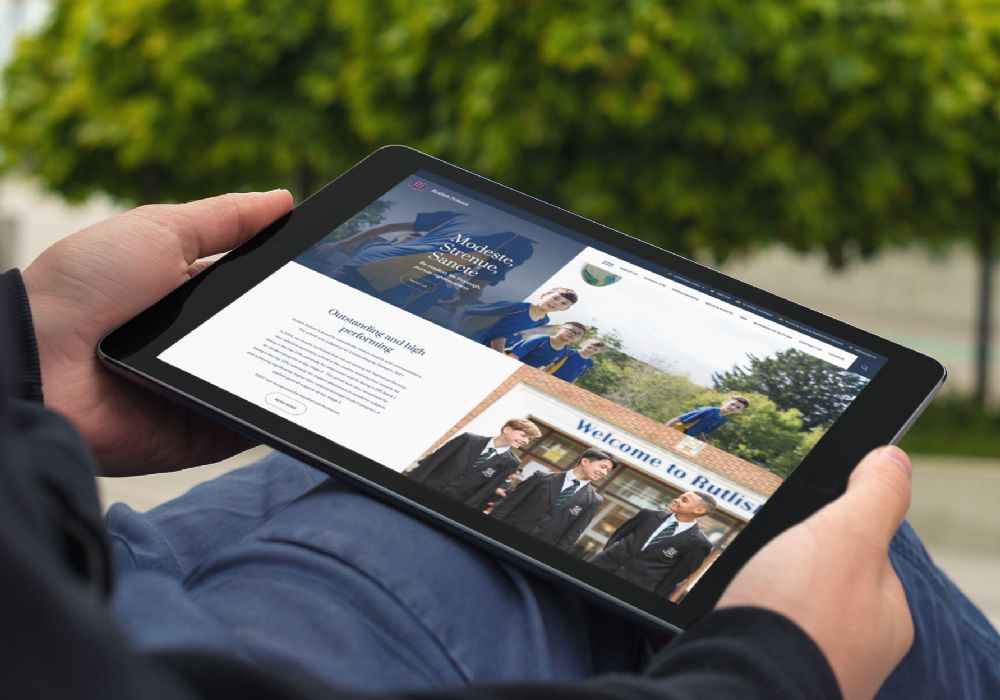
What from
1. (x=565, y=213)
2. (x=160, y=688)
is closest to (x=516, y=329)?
(x=565, y=213)

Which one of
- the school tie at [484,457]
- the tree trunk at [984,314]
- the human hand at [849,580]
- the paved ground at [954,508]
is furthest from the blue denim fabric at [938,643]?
the tree trunk at [984,314]

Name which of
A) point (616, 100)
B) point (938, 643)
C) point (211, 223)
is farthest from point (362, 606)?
point (616, 100)

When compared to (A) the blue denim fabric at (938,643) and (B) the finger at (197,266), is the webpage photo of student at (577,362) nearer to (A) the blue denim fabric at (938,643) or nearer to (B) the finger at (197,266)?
(A) the blue denim fabric at (938,643)

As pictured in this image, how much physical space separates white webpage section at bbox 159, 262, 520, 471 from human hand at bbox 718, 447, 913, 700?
303mm

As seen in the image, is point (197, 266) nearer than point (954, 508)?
Yes

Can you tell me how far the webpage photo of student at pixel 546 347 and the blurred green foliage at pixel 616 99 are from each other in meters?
2.32

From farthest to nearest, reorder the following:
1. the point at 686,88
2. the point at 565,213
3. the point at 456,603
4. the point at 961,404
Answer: the point at 961,404
the point at 686,88
the point at 565,213
the point at 456,603

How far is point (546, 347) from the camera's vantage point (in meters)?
1.03

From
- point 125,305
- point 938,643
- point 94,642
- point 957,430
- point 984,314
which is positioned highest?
point 94,642

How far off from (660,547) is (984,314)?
5.38 metres

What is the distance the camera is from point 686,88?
3.32 meters

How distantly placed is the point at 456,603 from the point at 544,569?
77 mm

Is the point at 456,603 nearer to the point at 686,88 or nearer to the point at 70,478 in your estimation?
the point at 70,478

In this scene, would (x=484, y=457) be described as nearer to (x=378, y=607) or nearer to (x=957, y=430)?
(x=378, y=607)
